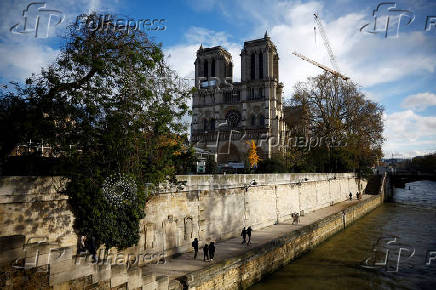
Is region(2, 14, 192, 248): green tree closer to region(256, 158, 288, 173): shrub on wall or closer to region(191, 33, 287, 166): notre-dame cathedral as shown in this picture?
region(256, 158, 288, 173): shrub on wall

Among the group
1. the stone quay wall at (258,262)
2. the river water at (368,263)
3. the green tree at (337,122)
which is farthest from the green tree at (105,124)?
the green tree at (337,122)

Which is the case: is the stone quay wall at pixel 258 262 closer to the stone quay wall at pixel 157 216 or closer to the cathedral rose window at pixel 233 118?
the stone quay wall at pixel 157 216

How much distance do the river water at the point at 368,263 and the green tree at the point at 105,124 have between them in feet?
21.3

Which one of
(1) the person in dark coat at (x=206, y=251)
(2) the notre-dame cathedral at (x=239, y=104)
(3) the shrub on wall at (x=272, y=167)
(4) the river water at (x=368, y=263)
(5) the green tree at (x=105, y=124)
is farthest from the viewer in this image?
(2) the notre-dame cathedral at (x=239, y=104)

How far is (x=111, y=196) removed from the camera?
8.77 m

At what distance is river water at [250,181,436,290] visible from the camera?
12258mm

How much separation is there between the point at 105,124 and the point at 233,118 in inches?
1641

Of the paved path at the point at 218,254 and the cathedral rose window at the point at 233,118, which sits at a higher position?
the cathedral rose window at the point at 233,118

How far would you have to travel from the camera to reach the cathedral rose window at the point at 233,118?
4972cm

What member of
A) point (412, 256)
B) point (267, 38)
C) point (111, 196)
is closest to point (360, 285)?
point (412, 256)

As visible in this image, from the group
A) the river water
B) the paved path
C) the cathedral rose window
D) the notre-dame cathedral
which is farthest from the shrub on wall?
the cathedral rose window

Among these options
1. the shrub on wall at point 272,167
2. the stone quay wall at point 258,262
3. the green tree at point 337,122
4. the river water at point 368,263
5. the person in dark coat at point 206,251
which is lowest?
the river water at point 368,263

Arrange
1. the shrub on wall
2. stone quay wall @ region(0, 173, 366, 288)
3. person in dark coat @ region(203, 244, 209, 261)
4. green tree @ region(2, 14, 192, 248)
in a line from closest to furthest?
stone quay wall @ region(0, 173, 366, 288)
green tree @ region(2, 14, 192, 248)
person in dark coat @ region(203, 244, 209, 261)
the shrub on wall

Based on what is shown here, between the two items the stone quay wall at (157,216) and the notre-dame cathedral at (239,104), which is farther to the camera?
Answer: the notre-dame cathedral at (239,104)
